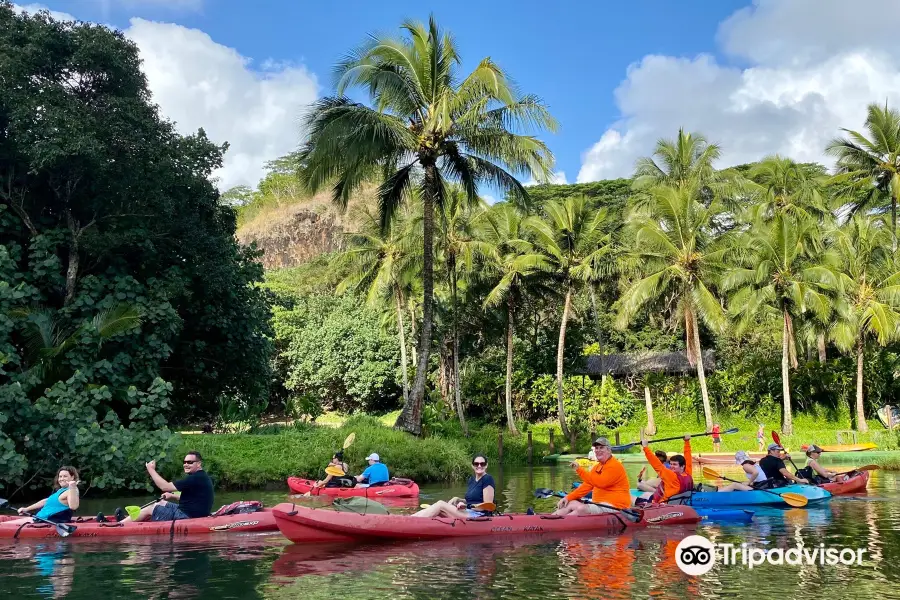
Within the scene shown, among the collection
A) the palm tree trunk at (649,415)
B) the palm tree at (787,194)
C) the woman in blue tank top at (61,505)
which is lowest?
the woman in blue tank top at (61,505)

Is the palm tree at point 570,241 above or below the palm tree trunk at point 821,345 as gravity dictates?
above

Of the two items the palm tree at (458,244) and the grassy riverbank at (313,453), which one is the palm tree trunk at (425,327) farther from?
the palm tree at (458,244)

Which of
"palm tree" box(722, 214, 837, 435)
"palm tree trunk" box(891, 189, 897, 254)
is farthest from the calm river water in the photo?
"palm tree trunk" box(891, 189, 897, 254)

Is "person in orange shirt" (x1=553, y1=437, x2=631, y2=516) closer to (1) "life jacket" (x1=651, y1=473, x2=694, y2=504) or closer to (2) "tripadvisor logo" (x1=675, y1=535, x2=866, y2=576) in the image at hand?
(2) "tripadvisor logo" (x1=675, y1=535, x2=866, y2=576)

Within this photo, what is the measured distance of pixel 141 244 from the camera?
19.1 metres

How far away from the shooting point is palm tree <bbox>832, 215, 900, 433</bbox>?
30.9 meters

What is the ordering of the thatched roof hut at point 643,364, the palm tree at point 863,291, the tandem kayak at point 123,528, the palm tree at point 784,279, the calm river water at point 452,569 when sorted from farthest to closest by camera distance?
1. the thatched roof hut at point 643,364
2. the palm tree at point 863,291
3. the palm tree at point 784,279
4. the tandem kayak at point 123,528
5. the calm river water at point 452,569

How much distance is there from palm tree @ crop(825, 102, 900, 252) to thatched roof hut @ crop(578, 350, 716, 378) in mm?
9832

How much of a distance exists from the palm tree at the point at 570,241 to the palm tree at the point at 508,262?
656mm

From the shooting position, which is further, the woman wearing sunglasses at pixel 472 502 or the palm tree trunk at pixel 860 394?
the palm tree trunk at pixel 860 394

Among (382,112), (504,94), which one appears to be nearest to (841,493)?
(504,94)

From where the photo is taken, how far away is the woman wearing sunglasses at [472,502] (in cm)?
1177

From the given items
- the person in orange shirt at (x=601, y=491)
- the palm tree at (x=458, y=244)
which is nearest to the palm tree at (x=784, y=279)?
the palm tree at (x=458, y=244)

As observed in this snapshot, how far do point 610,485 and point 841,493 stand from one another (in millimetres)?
7790
